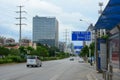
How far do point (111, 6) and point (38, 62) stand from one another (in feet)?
182

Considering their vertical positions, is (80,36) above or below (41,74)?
above

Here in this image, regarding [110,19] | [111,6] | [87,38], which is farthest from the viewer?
[87,38]

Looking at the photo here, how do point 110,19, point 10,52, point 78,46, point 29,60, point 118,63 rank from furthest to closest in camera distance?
point 78,46 < point 10,52 < point 29,60 < point 110,19 < point 118,63

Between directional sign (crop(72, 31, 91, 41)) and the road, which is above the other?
directional sign (crop(72, 31, 91, 41))

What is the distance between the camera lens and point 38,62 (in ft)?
225

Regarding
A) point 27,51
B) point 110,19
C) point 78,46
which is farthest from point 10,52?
point 110,19

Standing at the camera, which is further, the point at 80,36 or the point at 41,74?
the point at 80,36

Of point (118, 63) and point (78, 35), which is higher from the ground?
point (78, 35)

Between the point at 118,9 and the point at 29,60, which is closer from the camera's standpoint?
the point at 118,9

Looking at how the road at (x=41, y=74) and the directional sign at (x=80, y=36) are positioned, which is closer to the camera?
the road at (x=41, y=74)

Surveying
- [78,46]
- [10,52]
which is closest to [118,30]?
[10,52]

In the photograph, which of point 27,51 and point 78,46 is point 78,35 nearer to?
point 27,51

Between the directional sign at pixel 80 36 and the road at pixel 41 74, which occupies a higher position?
the directional sign at pixel 80 36

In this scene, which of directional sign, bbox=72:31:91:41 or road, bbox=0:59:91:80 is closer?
road, bbox=0:59:91:80
